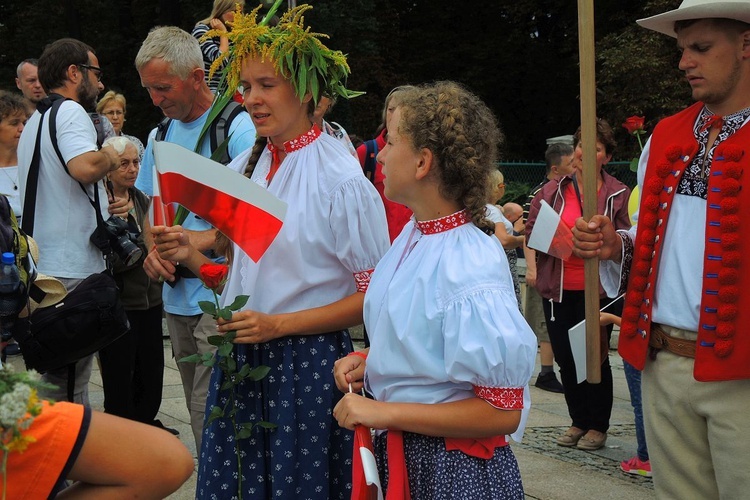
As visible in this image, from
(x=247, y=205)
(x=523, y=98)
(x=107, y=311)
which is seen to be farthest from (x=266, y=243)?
(x=523, y=98)

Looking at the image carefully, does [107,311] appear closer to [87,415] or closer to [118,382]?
[118,382]

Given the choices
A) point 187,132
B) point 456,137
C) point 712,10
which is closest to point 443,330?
point 456,137

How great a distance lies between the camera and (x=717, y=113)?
133 inches

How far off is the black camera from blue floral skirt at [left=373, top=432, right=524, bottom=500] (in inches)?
113

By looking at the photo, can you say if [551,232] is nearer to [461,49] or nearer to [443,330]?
[443,330]

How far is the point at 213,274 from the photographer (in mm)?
3363

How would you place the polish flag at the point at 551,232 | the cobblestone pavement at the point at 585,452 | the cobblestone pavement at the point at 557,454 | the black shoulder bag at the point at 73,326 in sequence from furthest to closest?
the cobblestone pavement at the point at 585,452 < the cobblestone pavement at the point at 557,454 < the black shoulder bag at the point at 73,326 < the polish flag at the point at 551,232

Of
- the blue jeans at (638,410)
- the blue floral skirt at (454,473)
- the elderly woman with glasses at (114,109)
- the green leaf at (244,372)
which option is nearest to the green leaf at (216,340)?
the green leaf at (244,372)

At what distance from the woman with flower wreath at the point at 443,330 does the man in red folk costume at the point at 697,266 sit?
778mm

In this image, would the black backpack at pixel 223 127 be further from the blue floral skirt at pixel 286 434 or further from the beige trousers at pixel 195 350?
the blue floral skirt at pixel 286 434

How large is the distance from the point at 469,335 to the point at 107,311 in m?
2.34

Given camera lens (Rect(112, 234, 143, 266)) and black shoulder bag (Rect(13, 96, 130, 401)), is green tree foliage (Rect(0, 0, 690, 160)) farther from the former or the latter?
black shoulder bag (Rect(13, 96, 130, 401))

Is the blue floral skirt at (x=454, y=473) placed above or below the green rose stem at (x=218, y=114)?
below

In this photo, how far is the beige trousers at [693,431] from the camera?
128 inches
